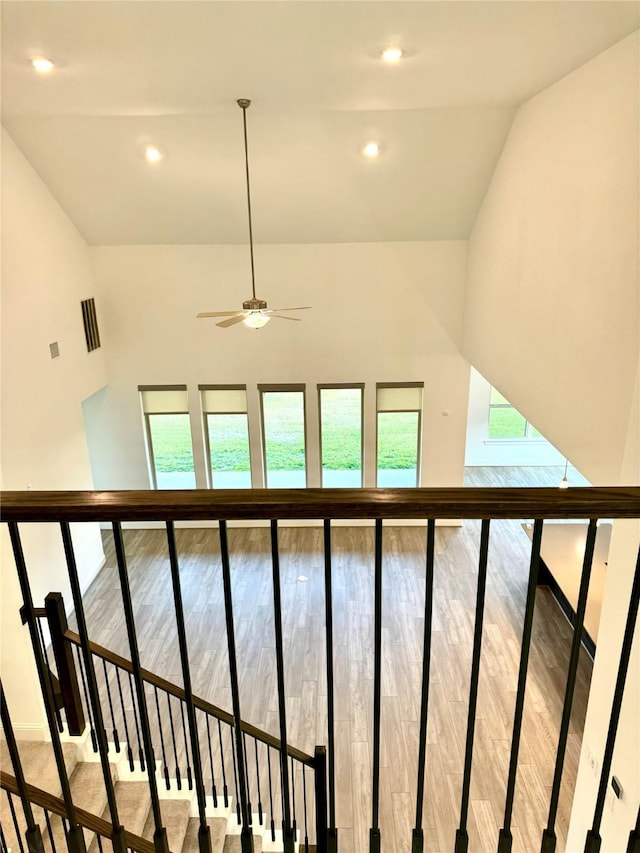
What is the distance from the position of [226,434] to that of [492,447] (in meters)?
5.50

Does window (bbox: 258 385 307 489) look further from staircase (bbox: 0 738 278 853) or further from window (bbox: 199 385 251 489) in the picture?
staircase (bbox: 0 738 278 853)

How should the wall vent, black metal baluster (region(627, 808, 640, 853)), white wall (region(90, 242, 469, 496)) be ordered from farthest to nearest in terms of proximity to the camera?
white wall (region(90, 242, 469, 496)) → the wall vent → black metal baluster (region(627, 808, 640, 853))

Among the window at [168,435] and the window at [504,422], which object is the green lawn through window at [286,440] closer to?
the window at [168,435]

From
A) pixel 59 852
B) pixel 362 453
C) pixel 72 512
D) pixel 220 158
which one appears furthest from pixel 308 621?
pixel 72 512

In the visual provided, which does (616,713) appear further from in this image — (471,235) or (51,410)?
(471,235)

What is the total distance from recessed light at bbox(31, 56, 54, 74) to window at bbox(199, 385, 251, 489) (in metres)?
4.45

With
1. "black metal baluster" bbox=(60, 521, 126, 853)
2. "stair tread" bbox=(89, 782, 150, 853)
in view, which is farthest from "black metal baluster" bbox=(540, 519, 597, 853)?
"stair tread" bbox=(89, 782, 150, 853)

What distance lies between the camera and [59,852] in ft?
10.8

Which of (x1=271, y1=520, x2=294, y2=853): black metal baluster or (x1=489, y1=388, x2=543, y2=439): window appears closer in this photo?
(x1=271, y1=520, x2=294, y2=853): black metal baluster

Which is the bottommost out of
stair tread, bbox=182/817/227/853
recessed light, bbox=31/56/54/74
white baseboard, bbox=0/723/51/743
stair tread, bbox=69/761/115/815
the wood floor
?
the wood floor

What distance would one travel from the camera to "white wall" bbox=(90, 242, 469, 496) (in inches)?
303

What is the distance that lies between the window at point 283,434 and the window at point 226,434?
0.98ft

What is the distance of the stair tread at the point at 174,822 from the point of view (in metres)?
3.55

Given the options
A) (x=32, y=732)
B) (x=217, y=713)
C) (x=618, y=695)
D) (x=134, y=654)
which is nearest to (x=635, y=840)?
(x=618, y=695)
